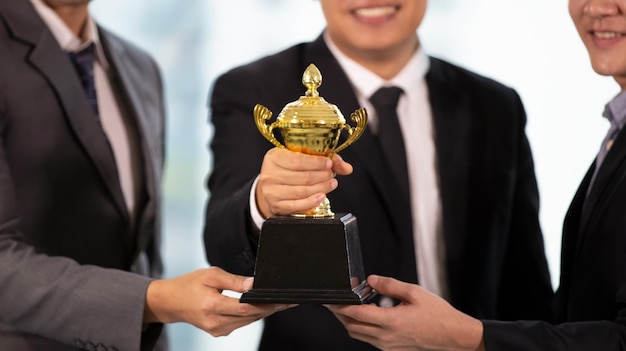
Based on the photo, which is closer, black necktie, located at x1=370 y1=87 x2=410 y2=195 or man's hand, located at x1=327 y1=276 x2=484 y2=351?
man's hand, located at x1=327 y1=276 x2=484 y2=351

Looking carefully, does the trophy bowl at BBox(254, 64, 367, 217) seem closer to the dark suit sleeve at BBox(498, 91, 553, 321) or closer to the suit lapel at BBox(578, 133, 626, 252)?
the suit lapel at BBox(578, 133, 626, 252)

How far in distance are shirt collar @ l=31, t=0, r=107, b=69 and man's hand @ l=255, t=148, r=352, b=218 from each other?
2.34 ft

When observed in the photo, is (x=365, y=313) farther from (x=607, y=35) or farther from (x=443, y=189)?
(x=607, y=35)

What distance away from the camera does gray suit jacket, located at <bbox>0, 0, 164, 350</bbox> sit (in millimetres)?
1805

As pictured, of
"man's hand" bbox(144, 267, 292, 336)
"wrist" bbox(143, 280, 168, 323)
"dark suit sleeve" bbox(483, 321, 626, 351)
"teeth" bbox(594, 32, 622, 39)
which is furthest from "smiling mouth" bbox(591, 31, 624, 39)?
"wrist" bbox(143, 280, 168, 323)

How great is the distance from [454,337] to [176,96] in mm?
2361

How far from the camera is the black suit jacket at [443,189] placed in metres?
Answer: 1.88

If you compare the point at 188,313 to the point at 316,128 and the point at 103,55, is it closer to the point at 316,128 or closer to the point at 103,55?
the point at 316,128

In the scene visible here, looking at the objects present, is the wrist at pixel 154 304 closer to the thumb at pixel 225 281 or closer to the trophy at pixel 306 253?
the thumb at pixel 225 281

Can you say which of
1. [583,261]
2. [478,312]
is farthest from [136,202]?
[583,261]

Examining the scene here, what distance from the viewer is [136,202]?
213 centimetres

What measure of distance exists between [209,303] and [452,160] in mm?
558

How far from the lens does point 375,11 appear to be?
1895 millimetres

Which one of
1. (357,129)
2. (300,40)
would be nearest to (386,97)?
(357,129)
